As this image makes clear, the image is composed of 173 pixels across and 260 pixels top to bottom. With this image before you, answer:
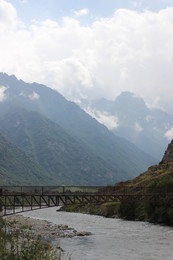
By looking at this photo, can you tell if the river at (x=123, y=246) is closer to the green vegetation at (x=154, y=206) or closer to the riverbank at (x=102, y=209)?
the green vegetation at (x=154, y=206)

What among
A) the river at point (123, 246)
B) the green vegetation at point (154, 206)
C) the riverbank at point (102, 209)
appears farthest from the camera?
the riverbank at point (102, 209)

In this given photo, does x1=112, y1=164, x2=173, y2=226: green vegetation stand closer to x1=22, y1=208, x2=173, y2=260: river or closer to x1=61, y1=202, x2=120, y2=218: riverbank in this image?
x1=22, y1=208, x2=173, y2=260: river

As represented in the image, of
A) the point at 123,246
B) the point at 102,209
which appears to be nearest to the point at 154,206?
the point at 123,246

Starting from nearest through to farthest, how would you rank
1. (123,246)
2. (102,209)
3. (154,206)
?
(123,246) < (154,206) < (102,209)

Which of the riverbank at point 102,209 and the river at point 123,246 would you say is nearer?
the river at point 123,246

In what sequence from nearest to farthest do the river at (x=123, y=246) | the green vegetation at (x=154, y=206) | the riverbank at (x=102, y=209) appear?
the river at (x=123, y=246)
the green vegetation at (x=154, y=206)
the riverbank at (x=102, y=209)

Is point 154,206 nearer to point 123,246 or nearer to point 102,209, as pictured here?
point 123,246

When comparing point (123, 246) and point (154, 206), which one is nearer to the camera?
point (123, 246)

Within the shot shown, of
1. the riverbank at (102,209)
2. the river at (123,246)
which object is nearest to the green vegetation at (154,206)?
the river at (123,246)

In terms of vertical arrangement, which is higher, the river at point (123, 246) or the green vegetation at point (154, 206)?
the green vegetation at point (154, 206)

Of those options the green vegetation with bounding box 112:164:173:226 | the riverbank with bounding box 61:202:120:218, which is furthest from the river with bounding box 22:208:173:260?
the riverbank with bounding box 61:202:120:218

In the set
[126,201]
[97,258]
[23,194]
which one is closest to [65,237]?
[23,194]

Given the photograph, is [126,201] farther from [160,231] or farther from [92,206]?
[92,206]

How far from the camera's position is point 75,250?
191 ft
